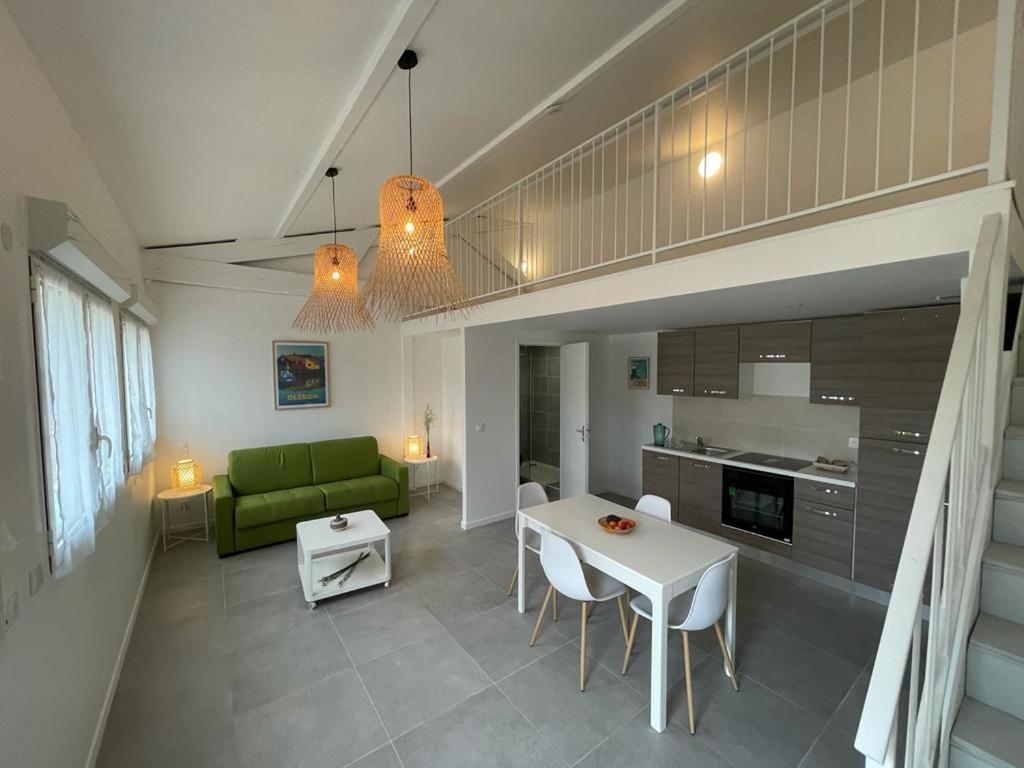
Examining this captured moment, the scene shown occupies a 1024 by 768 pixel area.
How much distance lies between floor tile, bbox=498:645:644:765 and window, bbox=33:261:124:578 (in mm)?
2133

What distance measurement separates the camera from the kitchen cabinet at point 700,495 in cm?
388

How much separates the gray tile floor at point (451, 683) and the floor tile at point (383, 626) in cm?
1

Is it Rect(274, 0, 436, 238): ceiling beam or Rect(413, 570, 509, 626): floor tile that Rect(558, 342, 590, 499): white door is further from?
Rect(274, 0, 436, 238): ceiling beam

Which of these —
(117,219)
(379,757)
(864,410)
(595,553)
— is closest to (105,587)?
(379,757)

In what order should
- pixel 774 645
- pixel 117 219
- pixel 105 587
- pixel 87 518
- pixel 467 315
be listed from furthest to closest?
pixel 467 315
pixel 117 219
pixel 774 645
pixel 105 587
pixel 87 518

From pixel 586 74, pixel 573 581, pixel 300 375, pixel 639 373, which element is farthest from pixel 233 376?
pixel 639 373

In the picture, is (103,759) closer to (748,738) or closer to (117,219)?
(748,738)

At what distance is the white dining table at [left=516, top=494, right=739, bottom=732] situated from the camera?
6.47 feet

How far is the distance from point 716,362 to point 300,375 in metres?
4.66

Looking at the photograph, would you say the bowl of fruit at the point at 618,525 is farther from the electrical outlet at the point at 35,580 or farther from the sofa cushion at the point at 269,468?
the sofa cushion at the point at 269,468

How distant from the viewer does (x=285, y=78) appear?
2037 mm

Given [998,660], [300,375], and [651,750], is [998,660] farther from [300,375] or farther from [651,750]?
[300,375]

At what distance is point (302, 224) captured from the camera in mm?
4441

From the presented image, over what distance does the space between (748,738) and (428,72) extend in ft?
12.4
